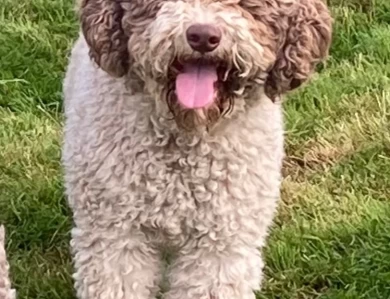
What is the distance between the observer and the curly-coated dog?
4027 millimetres

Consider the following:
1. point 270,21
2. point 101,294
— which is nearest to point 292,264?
point 101,294

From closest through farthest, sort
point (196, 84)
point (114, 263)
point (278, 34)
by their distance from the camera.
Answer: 1. point (196, 84)
2. point (278, 34)
3. point (114, 263)

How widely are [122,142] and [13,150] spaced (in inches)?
57.1

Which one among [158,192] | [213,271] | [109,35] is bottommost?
[213,271]

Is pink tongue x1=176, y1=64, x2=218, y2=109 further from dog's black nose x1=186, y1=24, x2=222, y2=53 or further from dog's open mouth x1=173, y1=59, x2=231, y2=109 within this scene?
dog's black nose x1=186, y1=24, x2=222, y2=53

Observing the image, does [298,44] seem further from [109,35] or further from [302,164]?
[302,164]

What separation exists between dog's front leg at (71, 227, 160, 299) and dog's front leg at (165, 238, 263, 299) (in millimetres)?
96

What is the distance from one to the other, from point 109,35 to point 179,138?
40 centimetres

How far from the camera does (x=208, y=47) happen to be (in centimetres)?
389

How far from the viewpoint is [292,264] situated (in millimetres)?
5145

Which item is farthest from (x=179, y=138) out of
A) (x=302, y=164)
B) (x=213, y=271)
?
(x=302, y=164)

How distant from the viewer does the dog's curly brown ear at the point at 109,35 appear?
4.21 meters

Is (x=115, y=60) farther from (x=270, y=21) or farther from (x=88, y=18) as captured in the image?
(x=270, y=21)

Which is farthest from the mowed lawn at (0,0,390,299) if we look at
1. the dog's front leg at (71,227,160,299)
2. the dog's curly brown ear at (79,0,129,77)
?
the dog's curly brown ear at (79,0,129,77)
